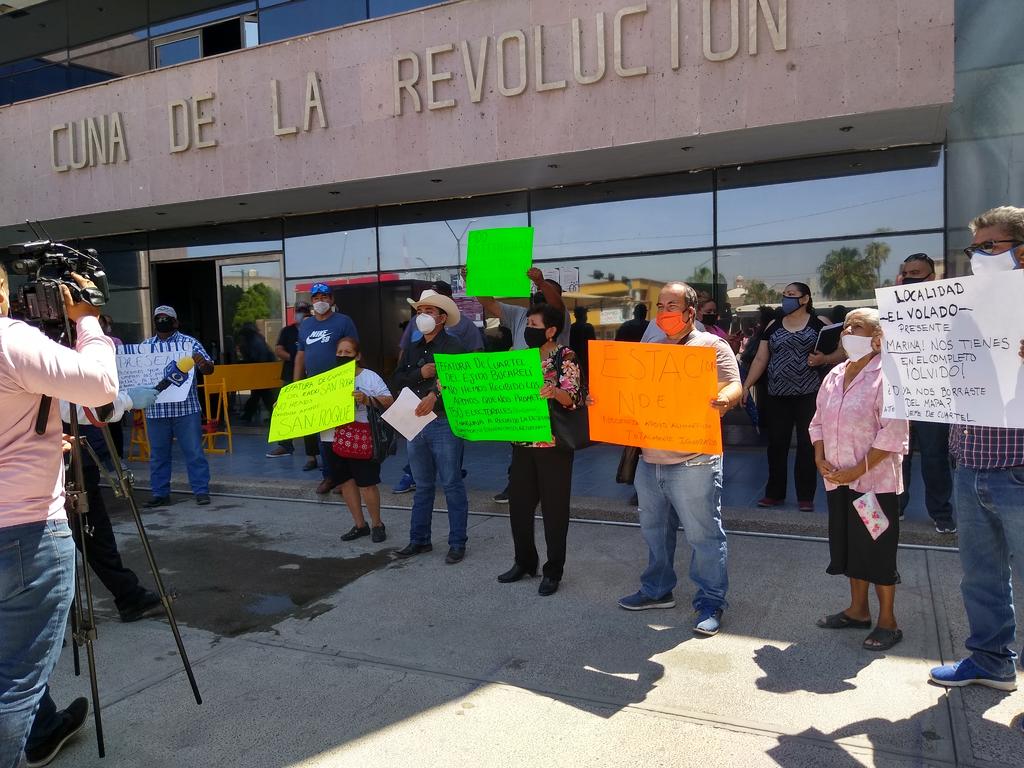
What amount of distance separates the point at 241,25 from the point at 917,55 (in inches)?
387

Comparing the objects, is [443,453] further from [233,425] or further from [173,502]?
[233,425]

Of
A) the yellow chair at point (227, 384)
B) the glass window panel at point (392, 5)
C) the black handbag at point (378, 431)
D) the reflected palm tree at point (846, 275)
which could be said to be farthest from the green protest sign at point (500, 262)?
the yellow chair at point (227, 384)

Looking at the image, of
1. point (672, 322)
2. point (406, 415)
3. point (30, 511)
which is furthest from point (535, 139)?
point (30, 511)

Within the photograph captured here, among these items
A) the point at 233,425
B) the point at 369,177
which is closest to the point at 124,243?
the point at 233,425

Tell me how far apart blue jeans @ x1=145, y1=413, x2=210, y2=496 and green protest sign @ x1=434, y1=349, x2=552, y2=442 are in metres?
4.05

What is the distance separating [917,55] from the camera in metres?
7.59

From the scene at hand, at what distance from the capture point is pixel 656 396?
4.49 m

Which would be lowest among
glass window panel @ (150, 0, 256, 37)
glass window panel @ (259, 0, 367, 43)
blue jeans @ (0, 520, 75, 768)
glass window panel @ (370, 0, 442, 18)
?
blue jeans @ (0, 520, 75, 768)

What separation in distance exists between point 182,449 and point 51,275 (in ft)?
18.0

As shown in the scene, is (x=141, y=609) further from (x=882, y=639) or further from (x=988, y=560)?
(x=988, y=560)

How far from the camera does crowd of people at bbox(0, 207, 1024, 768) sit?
8.80 ft

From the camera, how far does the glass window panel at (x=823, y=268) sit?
366 inches

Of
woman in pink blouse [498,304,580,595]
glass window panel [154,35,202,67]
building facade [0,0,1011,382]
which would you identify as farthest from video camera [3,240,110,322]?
glass window panel [154,35,202,67]

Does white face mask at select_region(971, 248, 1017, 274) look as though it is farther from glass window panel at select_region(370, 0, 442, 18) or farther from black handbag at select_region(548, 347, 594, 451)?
glass window panel at select_region(370, 0, 442, 18)
